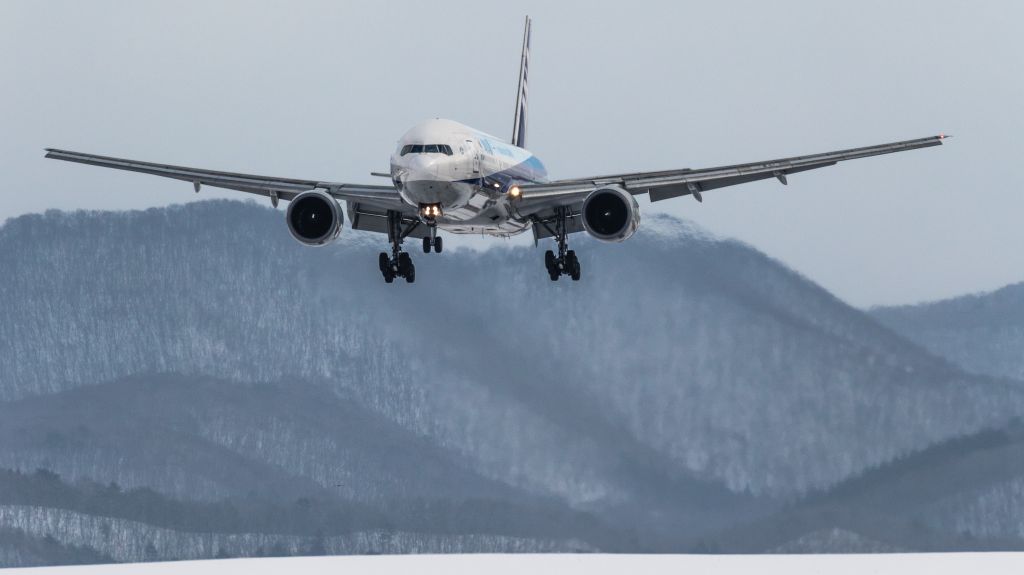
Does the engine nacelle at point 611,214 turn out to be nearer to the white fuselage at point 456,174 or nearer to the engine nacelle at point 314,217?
the white fuselage at point 456,174

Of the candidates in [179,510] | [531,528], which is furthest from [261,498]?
[531,528]

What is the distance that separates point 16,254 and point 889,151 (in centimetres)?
11755

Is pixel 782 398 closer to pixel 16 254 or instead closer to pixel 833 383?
pixel 833 383

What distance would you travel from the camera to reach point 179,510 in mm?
A: 122938

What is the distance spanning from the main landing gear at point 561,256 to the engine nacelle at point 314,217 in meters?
7.55

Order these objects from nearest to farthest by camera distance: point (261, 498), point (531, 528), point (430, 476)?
1. point (531, 528)
2. point (430, 476)
3. point (261, 498)

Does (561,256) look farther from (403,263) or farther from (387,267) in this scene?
(387,267)

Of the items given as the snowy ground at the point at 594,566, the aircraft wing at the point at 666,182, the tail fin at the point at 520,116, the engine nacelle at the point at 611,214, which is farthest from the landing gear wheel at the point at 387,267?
the snowy ground at the point at 594,566

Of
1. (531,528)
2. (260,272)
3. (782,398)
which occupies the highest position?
(260,272)

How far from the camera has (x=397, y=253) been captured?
1902 inches

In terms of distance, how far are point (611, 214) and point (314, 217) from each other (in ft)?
30.5

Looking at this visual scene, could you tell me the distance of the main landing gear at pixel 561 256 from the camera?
4847 cm

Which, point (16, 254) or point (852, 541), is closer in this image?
point (852, 541)

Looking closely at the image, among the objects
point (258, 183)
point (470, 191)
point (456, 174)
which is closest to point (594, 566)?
point (258, 183)
